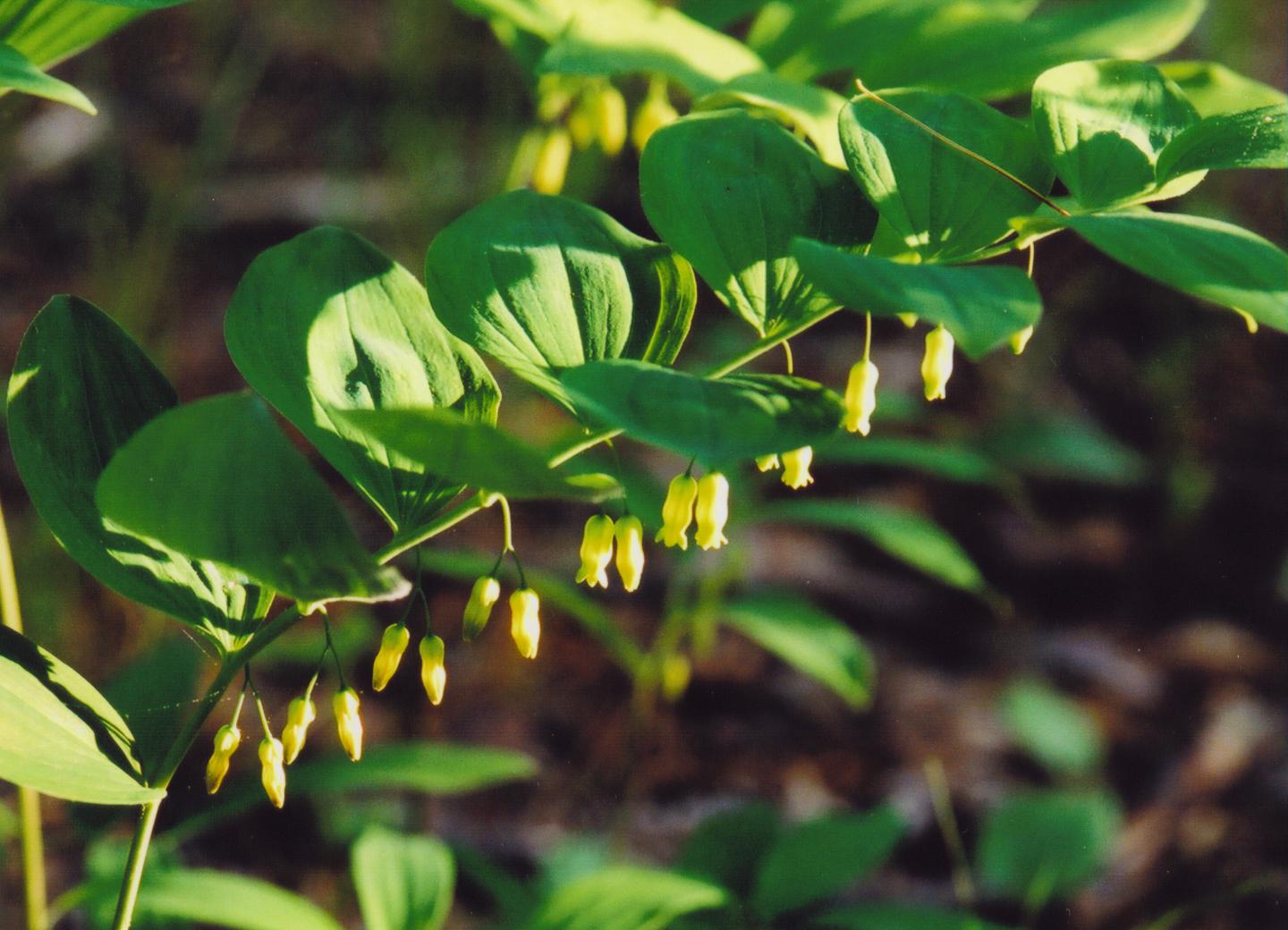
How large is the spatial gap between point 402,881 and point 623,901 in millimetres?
248

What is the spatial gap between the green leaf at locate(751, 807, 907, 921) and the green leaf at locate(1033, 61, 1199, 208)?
0.92 m

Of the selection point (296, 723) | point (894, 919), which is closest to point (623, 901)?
point (894, 919)

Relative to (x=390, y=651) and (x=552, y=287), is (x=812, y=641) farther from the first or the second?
(x=552, y=287)

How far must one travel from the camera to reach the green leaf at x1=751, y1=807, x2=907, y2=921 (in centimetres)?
130

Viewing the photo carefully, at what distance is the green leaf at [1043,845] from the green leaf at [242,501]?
5.39 feet

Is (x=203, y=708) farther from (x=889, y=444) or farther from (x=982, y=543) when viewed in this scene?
(x=982, y=543)

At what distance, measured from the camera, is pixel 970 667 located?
2.62 metres

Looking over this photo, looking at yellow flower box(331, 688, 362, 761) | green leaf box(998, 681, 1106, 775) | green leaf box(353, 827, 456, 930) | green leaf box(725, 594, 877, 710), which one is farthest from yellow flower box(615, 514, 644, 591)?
green leaf box(998, 681, 1106, 775)

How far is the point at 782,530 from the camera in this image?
290 centimetres

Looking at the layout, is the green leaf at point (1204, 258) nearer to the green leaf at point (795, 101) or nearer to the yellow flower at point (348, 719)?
the green leaf at point (795, 101)

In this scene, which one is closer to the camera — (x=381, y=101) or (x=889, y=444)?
(x=889, y=444)

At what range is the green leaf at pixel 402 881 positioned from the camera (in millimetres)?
1157

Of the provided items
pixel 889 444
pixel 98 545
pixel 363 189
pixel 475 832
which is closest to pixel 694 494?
pixel 98 545

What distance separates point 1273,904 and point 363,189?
118 inches
